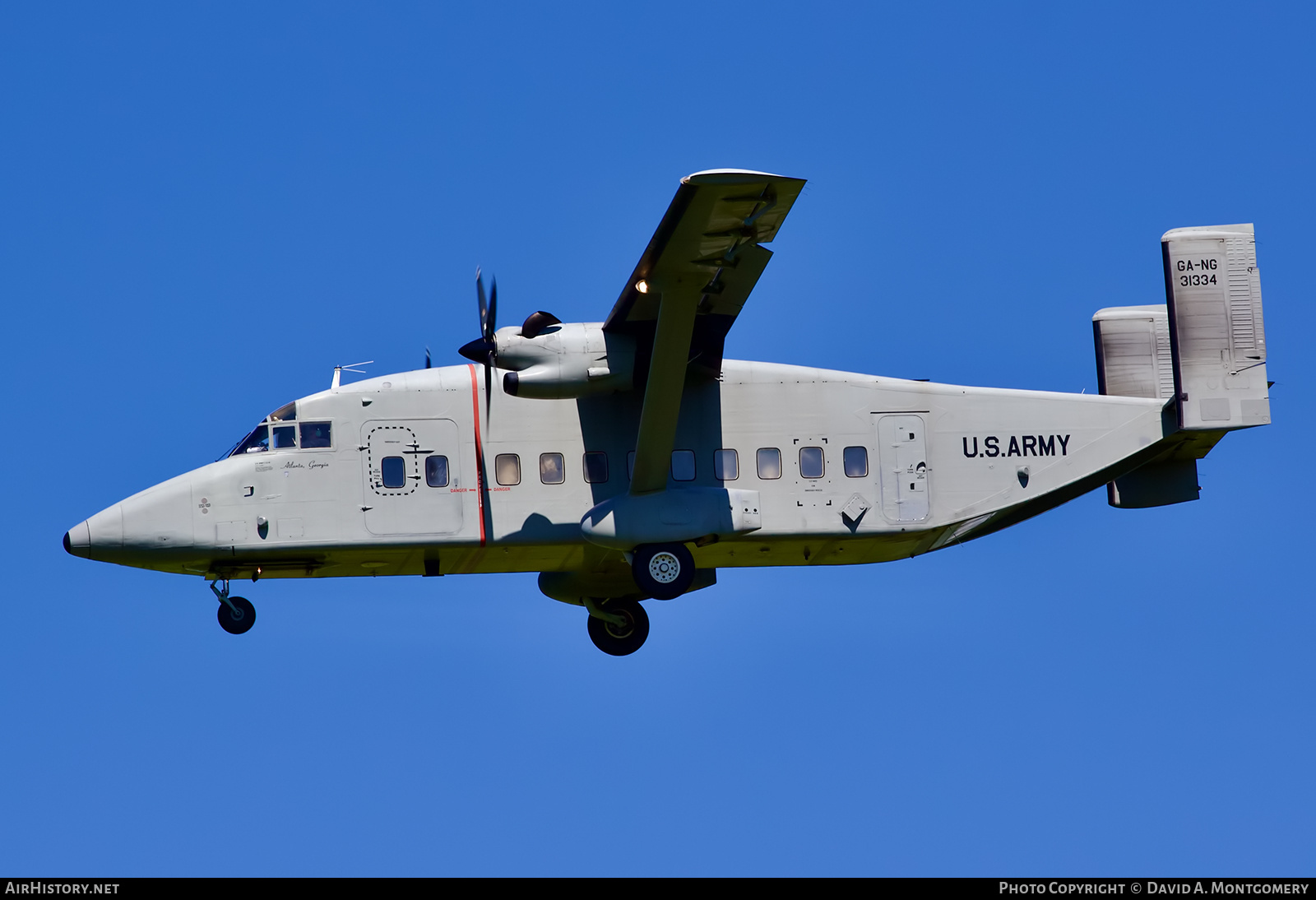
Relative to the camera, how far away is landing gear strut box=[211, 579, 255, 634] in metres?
20.9

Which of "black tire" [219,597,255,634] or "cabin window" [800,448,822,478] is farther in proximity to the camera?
"cabin window" [800,448,822,478]

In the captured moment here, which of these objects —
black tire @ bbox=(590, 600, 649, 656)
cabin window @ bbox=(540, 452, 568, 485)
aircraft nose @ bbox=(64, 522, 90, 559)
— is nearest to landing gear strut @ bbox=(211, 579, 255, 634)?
aircraft nose @ bbox=(64, 522, 90, 559)

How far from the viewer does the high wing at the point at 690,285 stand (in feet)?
59.9

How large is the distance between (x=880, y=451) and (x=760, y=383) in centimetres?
170

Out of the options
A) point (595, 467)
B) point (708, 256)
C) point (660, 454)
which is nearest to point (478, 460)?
point (595, 467)

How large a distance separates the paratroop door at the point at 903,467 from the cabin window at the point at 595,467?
3406 millimetres

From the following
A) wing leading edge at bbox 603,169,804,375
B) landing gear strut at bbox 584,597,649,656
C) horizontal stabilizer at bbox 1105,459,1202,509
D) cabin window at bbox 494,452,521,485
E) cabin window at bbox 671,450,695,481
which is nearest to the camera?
wing leading edge at bbox 603,169,804,375

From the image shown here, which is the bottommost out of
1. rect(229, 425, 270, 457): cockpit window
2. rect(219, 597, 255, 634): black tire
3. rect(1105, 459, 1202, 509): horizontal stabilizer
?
rect(219, 597, 255, 634): black tire

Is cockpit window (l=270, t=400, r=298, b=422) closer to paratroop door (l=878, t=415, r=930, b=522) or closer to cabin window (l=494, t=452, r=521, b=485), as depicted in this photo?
cabin window (l=494, t=452, r=521, b=485)

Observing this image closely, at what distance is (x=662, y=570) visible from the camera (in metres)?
20.8

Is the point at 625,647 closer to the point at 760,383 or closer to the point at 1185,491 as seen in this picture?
the point at 760,383

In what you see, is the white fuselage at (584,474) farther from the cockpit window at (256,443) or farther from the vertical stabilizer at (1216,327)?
the vertical stabilizer at (1216,327)

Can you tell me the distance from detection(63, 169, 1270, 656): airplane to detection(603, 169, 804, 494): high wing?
0.04 metres

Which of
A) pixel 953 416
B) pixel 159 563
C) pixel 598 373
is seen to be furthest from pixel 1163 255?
pixel 159 563
